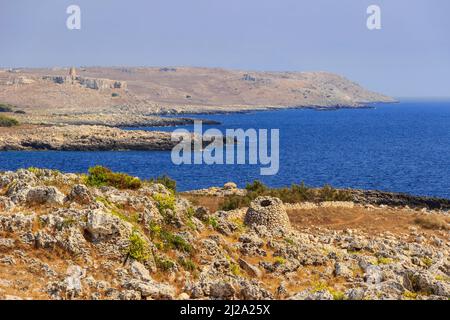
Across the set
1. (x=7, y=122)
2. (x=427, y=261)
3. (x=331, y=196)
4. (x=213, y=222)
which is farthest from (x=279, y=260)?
(x=7, y=122)

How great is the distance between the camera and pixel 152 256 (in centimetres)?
1535

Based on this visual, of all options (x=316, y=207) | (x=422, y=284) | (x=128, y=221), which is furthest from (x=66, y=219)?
(x=316, y=207)

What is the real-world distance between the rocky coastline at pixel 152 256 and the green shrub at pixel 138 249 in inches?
1.0

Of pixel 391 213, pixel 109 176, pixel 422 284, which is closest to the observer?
pixel 422 284

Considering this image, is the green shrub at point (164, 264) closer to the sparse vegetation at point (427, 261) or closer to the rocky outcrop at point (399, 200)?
the sparse vegetation at point (427, 261)

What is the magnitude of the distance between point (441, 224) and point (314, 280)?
1811 centimetres

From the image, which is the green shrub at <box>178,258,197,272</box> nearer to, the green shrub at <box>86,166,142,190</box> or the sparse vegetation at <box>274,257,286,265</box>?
the sparse vegetation at <box>274,257,286,265</box>

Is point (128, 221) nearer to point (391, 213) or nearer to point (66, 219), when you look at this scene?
point (66, 219)

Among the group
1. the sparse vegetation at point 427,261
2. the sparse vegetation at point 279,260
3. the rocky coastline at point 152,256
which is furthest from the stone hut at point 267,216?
the sparse vegetation at point 279,260

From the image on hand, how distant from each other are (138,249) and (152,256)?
458mm

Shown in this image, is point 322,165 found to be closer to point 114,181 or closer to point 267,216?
point 267,216

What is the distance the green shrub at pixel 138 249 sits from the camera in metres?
15.0

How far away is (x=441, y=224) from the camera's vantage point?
32344 millimetres

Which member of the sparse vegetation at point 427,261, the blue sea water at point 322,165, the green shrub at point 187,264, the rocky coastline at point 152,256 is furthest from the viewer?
the blue sea water at point 322,165
